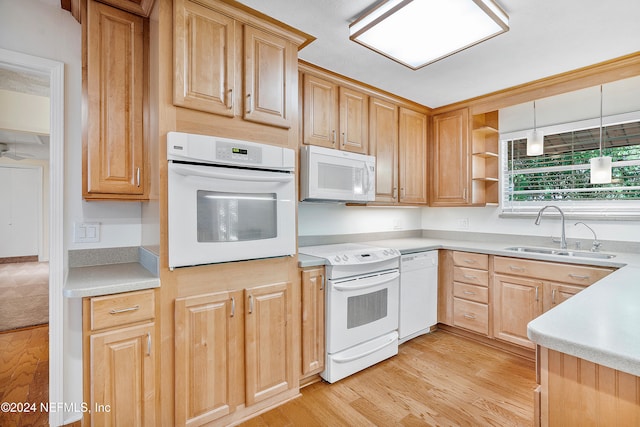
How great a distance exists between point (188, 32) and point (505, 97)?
2.88 metres

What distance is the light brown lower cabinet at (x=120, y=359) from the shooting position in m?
1.45

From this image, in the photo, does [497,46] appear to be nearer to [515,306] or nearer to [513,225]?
[513,225]

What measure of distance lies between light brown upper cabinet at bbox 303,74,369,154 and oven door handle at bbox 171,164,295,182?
0.68 m

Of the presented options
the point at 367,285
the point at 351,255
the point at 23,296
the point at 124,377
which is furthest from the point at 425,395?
the point at 23,296

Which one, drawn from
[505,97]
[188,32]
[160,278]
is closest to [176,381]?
[160,278]

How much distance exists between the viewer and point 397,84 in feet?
9.50

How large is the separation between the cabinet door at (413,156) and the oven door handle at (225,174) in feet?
5.64

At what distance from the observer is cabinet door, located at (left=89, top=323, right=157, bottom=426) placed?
145 centimetres

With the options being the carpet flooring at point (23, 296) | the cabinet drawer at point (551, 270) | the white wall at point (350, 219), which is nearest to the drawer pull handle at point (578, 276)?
the cabinet drawer at point (551, 270)

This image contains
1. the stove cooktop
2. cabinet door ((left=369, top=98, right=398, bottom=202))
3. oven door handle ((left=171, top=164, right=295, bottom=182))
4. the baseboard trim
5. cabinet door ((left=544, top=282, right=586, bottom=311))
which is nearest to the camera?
oven door handle ((left=171, top=164, right=295, bottom=182))

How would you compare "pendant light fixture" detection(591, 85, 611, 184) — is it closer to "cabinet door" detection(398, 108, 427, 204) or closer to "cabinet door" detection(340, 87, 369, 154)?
"cabinet door" detection(398, 108, 427, 204)

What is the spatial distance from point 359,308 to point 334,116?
163cm

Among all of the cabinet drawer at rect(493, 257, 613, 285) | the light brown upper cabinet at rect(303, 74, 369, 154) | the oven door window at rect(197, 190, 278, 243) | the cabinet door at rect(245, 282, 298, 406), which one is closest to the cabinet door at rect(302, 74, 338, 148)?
the light brown upper cabinet at rect(303, 74, 369, 154)

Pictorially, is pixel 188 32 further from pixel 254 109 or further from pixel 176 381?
pixel 176 381
